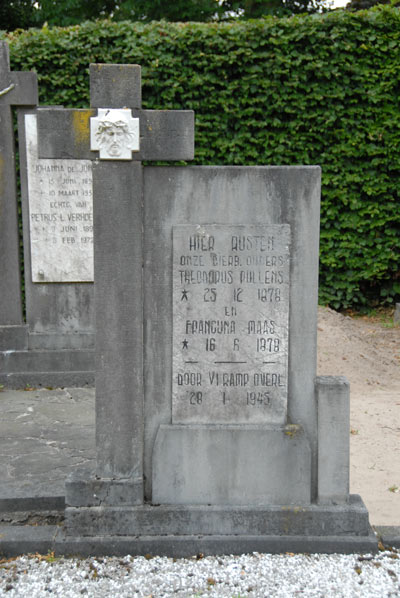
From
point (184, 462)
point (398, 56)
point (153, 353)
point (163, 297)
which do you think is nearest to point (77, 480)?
point (184, 462)

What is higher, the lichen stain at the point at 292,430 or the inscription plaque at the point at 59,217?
the inscription plaque at the point at 59,217

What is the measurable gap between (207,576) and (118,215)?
1.88m

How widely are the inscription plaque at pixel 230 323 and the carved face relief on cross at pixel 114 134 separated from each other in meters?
0.49

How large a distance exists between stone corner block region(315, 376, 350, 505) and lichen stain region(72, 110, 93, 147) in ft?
5.84

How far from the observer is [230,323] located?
318cm

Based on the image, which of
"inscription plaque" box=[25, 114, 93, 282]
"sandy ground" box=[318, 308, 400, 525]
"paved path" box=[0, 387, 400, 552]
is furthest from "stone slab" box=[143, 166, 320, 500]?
"inscription plaque" box=[25, 114, 93, 282]

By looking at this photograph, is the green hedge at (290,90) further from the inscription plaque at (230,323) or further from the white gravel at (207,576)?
the white gravel at (207,576)

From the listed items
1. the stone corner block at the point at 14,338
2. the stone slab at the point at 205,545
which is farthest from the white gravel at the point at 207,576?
the stone corner block at the point at 14,338

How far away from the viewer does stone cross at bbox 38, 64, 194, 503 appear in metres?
3.00

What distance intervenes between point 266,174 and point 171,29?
237 inches

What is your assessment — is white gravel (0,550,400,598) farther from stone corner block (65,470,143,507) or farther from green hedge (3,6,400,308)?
green hedge (3,6,400,308)

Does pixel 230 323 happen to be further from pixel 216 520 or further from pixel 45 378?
pixel 45 378

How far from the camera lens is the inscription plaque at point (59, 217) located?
6176 mm

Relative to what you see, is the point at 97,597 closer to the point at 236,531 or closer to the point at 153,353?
the point at 236,531
